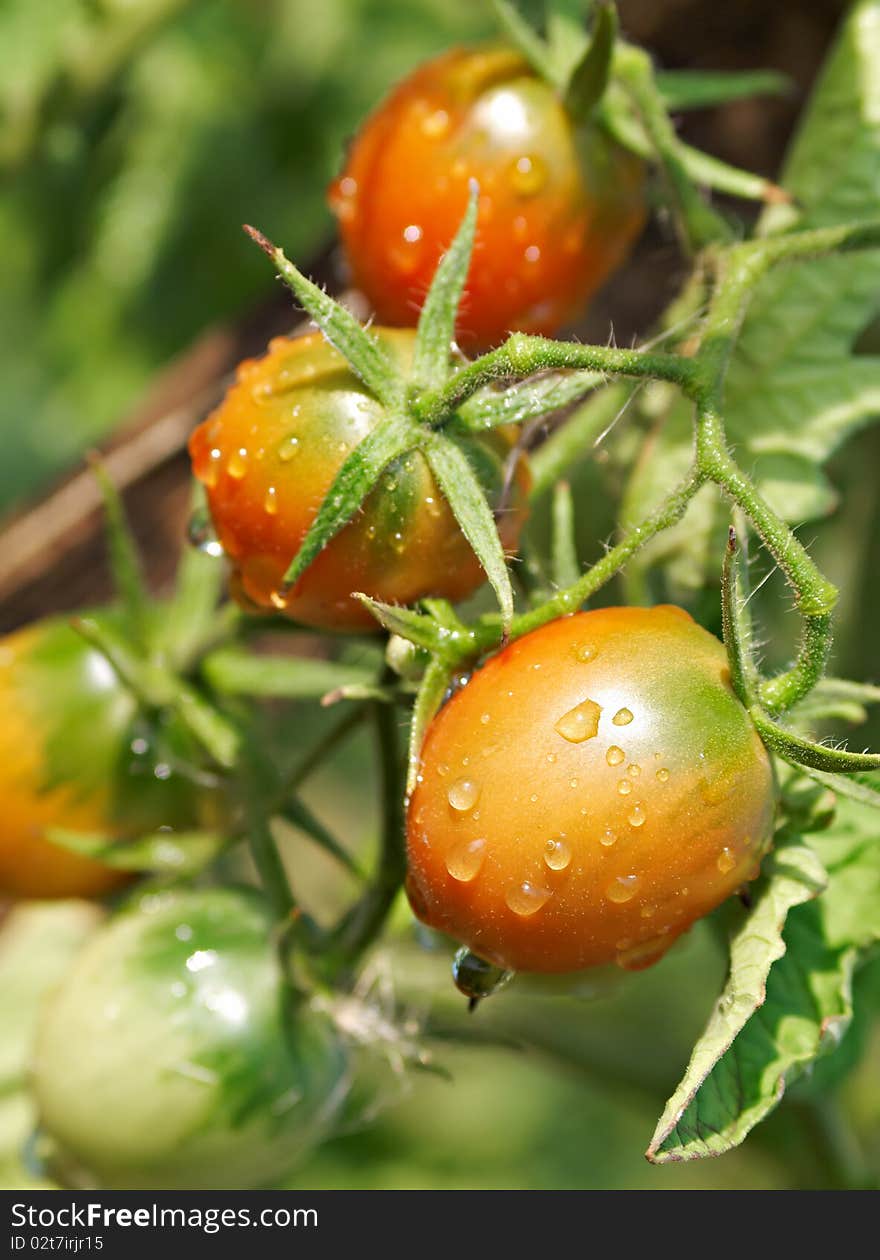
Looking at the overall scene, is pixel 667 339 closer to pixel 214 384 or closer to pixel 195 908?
pixel 195 908

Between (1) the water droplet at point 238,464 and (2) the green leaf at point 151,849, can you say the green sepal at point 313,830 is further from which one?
(1) the water droplet at point 238,464

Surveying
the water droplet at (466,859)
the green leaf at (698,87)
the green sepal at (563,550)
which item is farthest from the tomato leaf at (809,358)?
the water droplet at (466,859)

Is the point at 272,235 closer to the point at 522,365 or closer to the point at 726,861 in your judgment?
the point at 522,365

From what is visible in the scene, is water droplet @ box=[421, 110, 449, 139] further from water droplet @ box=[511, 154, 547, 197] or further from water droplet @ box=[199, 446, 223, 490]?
water droplet @ box=[199, 446, 223, 490]

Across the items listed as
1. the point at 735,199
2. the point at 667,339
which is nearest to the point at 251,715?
the point at 667,339

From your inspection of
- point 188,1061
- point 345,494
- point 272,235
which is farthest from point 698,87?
point 272,235

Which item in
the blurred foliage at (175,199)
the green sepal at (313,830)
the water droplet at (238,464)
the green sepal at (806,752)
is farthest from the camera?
the blurred foliage at (175,199)
